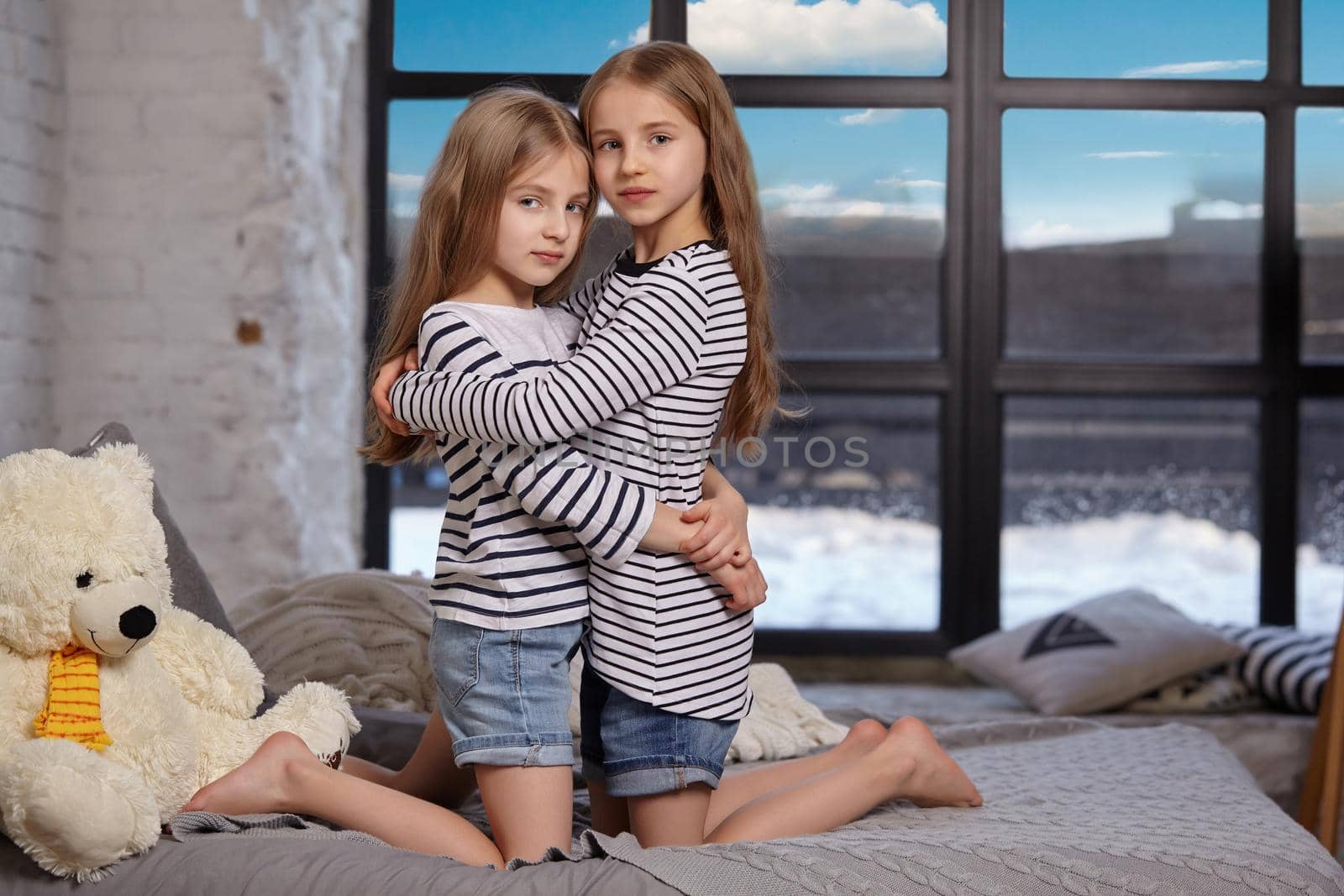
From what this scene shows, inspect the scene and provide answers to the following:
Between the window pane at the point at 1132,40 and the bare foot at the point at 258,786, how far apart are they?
7.76ft

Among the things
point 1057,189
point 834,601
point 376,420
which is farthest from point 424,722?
point 1057,189

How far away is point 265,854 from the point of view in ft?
3.85

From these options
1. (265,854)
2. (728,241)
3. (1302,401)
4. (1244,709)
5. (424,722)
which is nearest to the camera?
(265,854)

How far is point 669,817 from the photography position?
134 cm

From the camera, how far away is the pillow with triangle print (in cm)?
241

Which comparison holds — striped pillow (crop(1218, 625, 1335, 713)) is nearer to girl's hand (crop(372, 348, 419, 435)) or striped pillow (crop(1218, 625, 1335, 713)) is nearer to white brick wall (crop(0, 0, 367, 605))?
girl's hand (crop(372, 348, 419, 435))

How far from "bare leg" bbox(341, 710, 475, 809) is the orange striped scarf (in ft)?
1.17

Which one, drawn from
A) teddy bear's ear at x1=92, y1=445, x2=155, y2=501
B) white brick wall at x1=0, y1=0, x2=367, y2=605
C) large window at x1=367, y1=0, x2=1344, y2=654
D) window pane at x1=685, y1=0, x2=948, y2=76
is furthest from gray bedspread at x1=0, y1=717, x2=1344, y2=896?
window pane at x1=685, y1=0, x2=948, y2=76

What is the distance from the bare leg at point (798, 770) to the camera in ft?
5.00

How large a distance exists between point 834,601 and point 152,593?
2036mm

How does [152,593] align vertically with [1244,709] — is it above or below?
above

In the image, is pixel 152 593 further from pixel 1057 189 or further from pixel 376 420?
pixel 1057 189

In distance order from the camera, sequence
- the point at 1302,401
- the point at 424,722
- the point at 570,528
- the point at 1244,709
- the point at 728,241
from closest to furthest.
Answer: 1. the point at 570,528
2. the point at 728,241
3. the point at 424,722
4. the point at 1244,709
5. the point at 1302,401

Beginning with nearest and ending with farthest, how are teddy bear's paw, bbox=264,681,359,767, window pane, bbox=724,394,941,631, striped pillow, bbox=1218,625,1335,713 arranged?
teddy bear's paw, bbox=264,681,359,767
striped pillow, bbox=1218,625,1335,713
window pane, bbox=724,394,941,631
